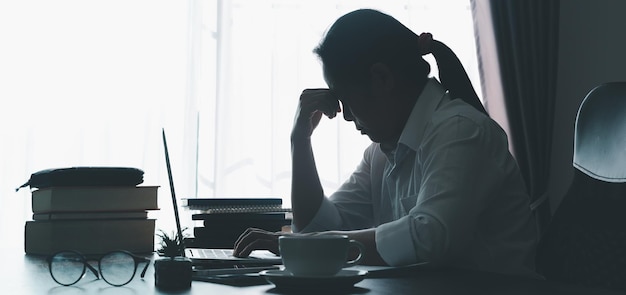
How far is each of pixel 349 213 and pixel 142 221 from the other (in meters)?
0.63

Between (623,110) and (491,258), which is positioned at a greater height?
(623,110)

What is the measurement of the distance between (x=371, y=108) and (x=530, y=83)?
5.55ft

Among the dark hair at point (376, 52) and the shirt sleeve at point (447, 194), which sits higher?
the dark hair at point (376, 52)

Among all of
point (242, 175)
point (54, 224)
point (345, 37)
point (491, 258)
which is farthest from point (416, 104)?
point (242, 175)

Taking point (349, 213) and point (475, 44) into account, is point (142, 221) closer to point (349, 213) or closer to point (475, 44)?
point (349, 213)

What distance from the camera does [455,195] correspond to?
48.8 inches

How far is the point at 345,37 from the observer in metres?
1.53

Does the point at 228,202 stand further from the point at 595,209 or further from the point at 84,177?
the point at 595,209

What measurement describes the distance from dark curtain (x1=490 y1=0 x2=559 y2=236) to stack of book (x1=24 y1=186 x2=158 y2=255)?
1.98 metres

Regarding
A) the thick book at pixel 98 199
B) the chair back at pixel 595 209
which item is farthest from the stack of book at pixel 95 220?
the chair back at pixel 595 209

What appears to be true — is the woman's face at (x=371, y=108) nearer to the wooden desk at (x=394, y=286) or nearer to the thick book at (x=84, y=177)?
the thick book at (x=84, y=177)

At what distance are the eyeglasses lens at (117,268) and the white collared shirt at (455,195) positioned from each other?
1.57ft

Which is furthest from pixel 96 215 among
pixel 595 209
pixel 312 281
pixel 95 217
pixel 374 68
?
pixel 595 209

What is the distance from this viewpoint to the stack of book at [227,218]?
163 centimetres
